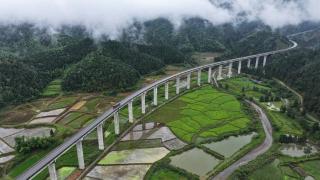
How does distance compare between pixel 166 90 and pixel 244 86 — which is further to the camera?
pixel 244 86

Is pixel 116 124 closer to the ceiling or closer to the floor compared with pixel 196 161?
closer to the ceiling

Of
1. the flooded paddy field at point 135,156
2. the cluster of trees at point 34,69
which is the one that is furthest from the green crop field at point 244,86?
the cluster of trees at point 34,69

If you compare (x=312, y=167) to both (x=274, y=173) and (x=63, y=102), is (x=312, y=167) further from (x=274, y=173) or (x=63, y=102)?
(x=63, y=102)

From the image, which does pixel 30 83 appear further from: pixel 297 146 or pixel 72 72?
pixel 297 146

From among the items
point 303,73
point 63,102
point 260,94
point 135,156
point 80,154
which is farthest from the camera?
point 303,73

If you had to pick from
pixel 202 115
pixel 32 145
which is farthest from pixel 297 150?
pixel 32 145

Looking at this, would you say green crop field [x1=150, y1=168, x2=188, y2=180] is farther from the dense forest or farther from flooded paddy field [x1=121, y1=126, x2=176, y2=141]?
the dense forest

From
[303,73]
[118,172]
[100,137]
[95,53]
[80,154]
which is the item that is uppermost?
[95,53]


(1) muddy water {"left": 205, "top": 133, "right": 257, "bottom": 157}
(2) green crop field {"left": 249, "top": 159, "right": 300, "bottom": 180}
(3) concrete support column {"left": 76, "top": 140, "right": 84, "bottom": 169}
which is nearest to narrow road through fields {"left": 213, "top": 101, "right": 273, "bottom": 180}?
→ (1) muddy water {"left": 205, "top": 133, "right": 257, "bottom": 157}
